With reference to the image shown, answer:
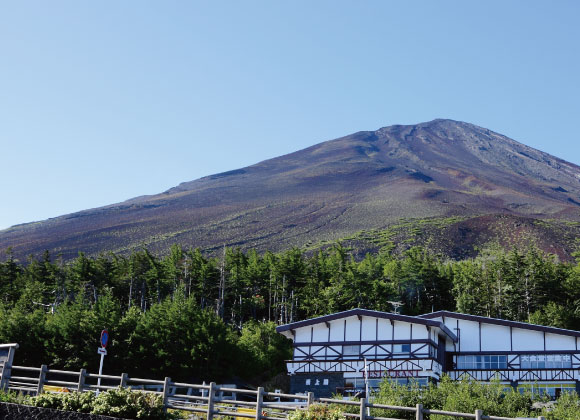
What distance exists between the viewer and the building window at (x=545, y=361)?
43191mm

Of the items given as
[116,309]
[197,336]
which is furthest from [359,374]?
[116,309]

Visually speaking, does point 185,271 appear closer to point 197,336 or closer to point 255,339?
point 255,339

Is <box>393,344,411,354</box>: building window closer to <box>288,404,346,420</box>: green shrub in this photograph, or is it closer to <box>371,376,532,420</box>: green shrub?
<box>371,376,532,420</box>: green shrub

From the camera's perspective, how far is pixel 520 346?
145 ft

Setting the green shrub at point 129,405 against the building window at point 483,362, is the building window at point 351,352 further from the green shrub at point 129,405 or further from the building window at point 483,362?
the green shrub at point 129,405

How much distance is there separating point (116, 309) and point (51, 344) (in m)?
5.35

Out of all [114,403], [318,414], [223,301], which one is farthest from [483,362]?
[114,403]

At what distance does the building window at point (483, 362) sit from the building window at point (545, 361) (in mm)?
1293

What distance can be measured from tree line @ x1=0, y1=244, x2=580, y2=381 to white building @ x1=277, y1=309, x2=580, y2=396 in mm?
6353

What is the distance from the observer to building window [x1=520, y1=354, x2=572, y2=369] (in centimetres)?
4319

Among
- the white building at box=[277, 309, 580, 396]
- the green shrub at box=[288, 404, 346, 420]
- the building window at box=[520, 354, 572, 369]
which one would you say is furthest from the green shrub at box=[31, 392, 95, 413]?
the building window at box=[520, 354, 572, 369]

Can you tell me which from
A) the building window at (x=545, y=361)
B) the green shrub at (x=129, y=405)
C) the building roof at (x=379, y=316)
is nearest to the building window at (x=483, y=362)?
the building window at (x=545, y=361)

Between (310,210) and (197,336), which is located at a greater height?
(310,210)

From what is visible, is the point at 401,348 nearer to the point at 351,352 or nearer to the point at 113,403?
the point at 351,352
